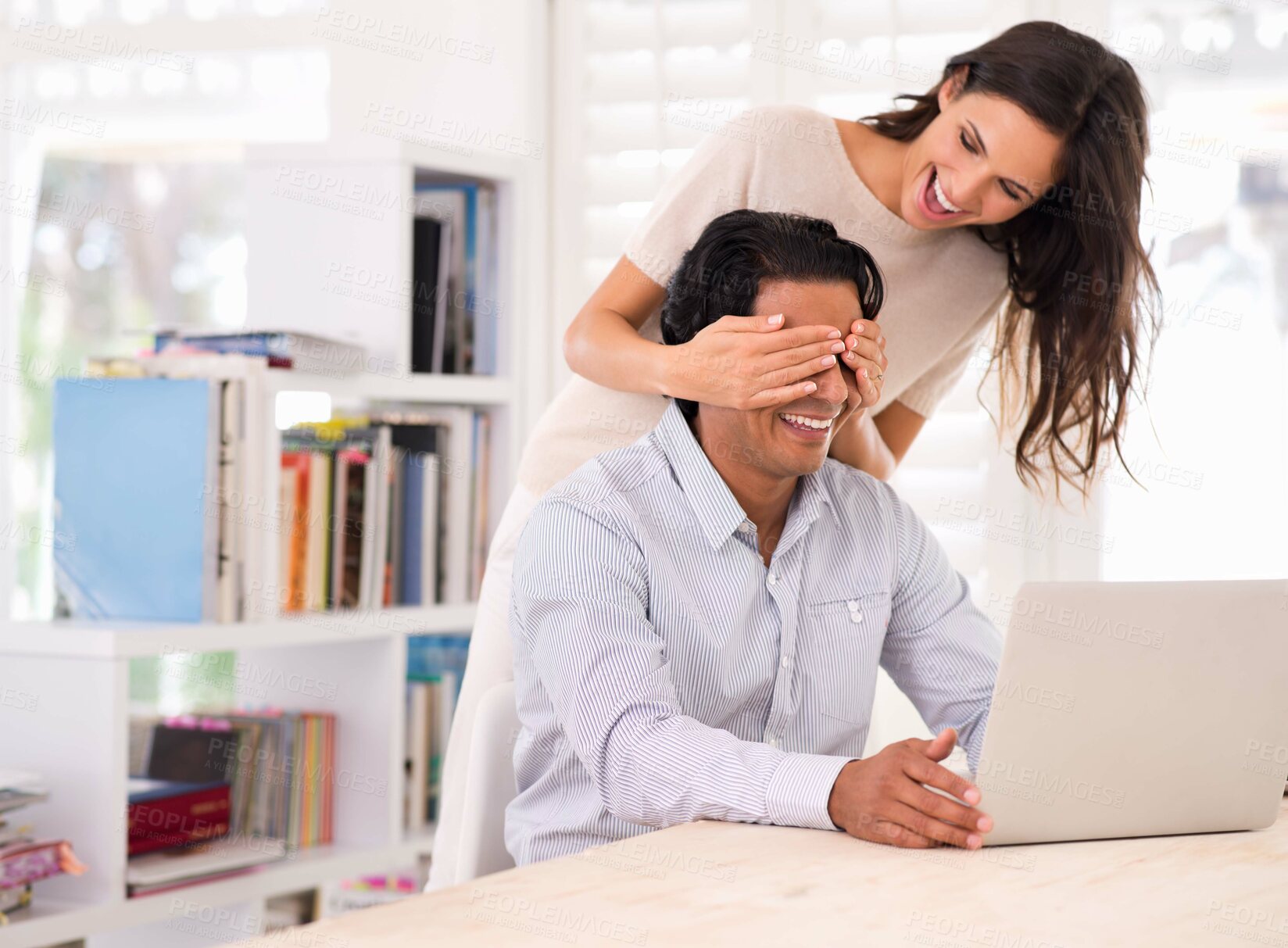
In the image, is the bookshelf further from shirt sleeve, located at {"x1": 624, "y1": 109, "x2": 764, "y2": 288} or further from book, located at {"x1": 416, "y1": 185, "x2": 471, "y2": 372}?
shirt sleeve, located at {"x1": 624, "y1": 109, "x2": 764, "y2": 288}

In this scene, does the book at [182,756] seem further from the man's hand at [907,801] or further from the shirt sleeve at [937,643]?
the man's hand at [907,801]

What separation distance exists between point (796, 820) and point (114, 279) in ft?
10.3

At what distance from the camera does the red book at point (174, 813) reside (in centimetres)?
228

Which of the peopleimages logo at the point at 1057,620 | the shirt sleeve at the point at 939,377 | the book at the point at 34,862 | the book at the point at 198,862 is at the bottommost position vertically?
the book at the point at 198,862

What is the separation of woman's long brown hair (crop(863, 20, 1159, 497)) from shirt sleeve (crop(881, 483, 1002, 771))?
0.90ft

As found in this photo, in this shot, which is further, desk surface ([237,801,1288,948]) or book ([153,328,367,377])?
book ([153,328,367,377])

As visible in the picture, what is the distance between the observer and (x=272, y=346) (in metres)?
2.36

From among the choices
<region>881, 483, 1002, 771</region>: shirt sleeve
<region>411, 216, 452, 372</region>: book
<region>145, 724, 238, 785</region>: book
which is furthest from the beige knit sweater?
<region>145, 724, 238, 785</region>: book

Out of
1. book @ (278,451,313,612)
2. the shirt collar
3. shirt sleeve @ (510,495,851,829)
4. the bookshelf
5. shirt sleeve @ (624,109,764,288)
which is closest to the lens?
shirt sleeve @ (510,495,851,829)

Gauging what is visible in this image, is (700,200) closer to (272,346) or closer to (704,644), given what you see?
(704,644)

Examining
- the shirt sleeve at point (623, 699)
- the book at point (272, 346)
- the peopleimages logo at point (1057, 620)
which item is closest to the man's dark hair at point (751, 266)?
the shirt sleeve at point (623, 699)

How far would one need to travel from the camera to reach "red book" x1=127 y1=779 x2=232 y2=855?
7.47 feet

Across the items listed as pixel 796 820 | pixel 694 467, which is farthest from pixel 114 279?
pixel 796 820

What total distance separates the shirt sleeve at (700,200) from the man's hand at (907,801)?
74 cm
